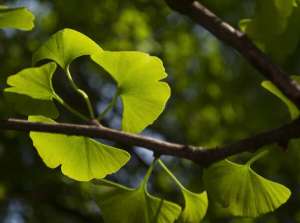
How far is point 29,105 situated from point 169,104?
151 centimetres

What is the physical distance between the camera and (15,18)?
52 cm

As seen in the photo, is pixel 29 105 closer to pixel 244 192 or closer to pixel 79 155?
pixel 79 155

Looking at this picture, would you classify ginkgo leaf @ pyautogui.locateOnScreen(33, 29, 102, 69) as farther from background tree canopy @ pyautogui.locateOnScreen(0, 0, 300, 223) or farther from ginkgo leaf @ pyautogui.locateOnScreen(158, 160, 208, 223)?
background tree canopy @ pyautogui.locateOnScreen(0, 0, 300, 223)

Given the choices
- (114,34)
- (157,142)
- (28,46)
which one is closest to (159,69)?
(157,142)

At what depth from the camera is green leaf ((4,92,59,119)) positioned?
0.54m

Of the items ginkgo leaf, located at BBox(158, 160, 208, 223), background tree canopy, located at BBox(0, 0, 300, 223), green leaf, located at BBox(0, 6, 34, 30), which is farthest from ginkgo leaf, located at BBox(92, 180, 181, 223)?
background tree canopy, located at BBox(0, 0, 300, 223)

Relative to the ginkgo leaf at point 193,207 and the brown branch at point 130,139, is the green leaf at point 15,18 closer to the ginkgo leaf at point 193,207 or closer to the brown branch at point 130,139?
the brown branch at point 130,139

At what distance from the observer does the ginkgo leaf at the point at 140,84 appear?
0.54m

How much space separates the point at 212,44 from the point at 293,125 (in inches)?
67.9

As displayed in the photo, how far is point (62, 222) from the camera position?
2.01 meters

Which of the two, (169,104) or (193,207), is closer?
(193,207)

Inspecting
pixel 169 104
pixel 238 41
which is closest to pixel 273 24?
pixel 238 41

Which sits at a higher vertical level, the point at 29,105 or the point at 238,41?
the point at 238,41

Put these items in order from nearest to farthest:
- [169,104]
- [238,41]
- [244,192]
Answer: [238,41] < [244,192] < [169,104]
